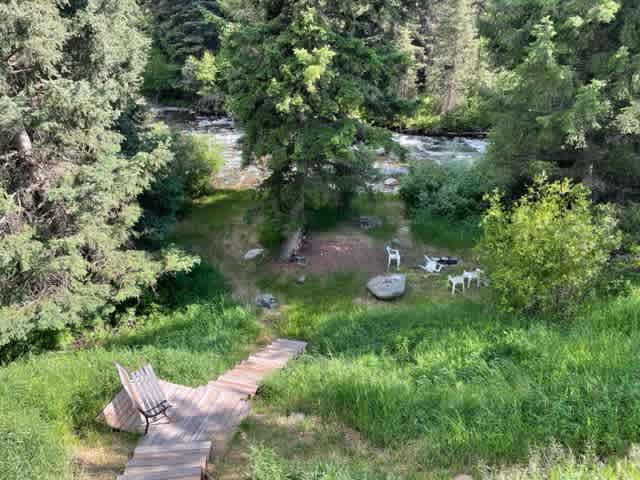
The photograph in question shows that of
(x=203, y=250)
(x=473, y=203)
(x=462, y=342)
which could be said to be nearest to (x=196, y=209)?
(x=203, y=250)

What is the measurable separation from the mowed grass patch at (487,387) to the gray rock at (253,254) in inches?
250

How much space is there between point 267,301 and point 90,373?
559cm

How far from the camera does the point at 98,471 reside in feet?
19.6

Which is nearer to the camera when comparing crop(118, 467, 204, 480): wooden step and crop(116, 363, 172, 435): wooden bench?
crop(118, 467, 204, 480): wooden step

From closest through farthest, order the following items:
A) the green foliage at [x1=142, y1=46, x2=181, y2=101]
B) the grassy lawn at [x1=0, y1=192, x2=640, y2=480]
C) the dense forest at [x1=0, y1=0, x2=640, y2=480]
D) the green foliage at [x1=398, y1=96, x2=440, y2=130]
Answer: the grassy lawn at [x1=0, y1=192, x2=640, y2=480], the dense forest at [x1=0, y1=0, x2=640, y2=480], the green foliage at [x1=398, y1=96, x2=440, y2=130], the green foliage at [x1=142, y1=46, x2=181, y2=101]

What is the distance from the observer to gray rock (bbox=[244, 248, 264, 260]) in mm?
14812

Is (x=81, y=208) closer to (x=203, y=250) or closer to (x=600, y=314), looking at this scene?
(x=203, y=250)

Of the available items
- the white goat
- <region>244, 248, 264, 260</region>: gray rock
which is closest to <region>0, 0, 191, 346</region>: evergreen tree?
<region>244, 248, 264, 260</region>: gray rock

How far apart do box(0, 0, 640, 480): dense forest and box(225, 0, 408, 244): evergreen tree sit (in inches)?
2.7

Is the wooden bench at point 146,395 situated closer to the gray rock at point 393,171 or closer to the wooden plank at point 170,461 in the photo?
the wooden plank at point 170,461

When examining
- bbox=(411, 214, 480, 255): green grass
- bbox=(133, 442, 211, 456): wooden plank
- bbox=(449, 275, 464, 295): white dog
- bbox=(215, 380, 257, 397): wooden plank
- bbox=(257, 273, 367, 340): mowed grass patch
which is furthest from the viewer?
bbox=(411, 214, 480, 255): green grass

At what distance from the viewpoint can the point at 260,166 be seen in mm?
20141

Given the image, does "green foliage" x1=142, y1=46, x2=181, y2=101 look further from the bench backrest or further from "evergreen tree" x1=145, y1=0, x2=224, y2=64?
the bench backrest

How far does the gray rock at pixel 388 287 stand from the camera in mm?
12297
